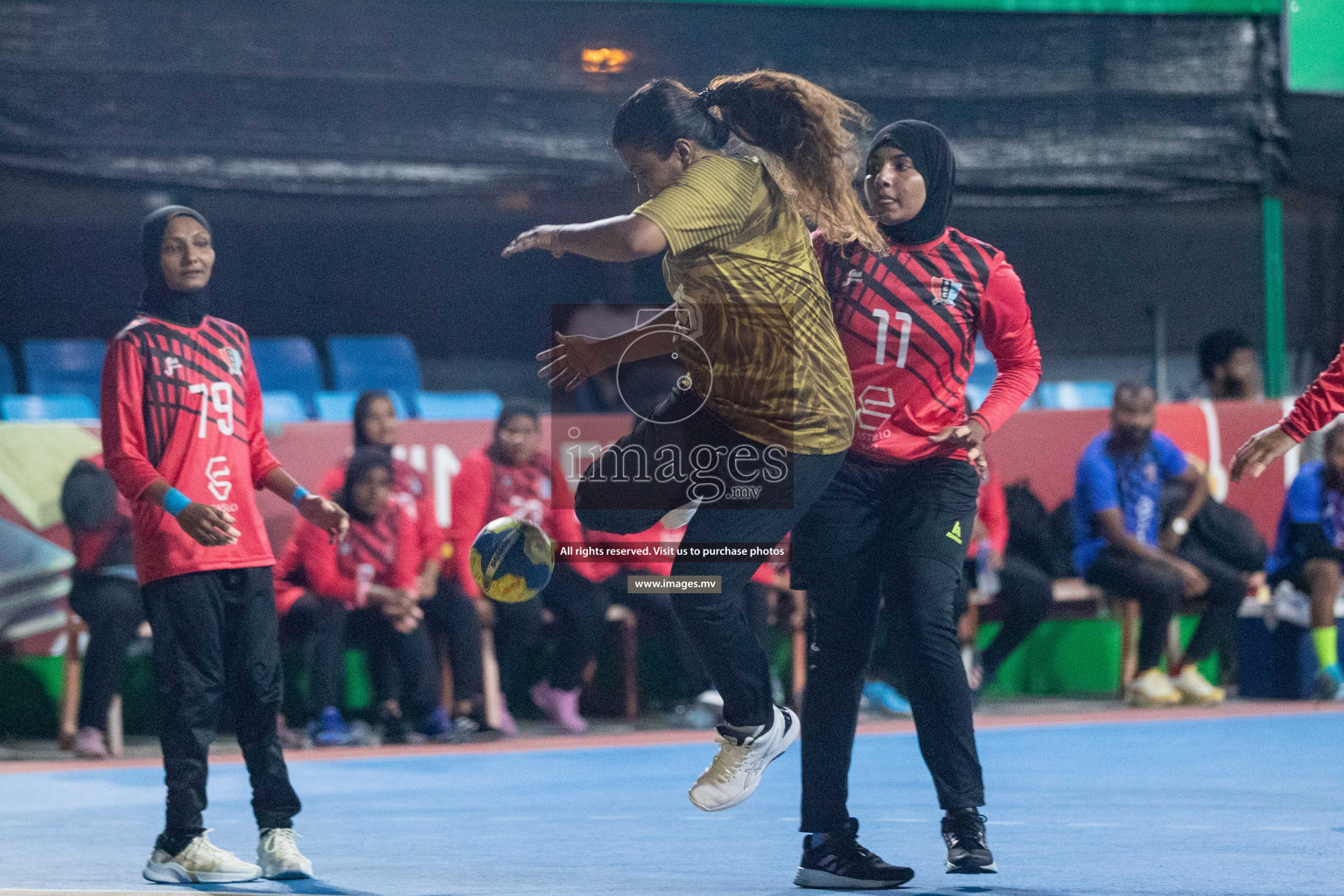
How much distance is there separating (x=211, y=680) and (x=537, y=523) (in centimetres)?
417

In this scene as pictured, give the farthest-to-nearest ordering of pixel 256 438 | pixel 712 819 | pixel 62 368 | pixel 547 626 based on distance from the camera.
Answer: pixel 62 368
pixel 547 626
pixel 712 819
pixel 256 438

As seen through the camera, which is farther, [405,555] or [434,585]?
[434,585]

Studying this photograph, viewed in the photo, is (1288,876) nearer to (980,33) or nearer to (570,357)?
(570,357)

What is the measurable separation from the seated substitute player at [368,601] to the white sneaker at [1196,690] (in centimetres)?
425

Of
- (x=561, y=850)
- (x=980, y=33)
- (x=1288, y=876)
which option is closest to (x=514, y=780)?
(x=561, y=850)

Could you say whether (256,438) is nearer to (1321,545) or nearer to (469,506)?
(469,506)

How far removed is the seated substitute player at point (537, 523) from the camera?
9.33 m

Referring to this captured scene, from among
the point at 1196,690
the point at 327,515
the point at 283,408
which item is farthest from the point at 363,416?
the point at 1196,690

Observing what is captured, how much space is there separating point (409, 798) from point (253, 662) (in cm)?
199

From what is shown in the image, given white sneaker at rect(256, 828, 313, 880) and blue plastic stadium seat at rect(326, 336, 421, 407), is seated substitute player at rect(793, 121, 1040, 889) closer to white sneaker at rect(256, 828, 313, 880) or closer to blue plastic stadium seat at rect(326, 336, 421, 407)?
white sneaker at rect(256, 828, 313, 880)

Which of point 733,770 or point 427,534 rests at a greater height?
point 427,534

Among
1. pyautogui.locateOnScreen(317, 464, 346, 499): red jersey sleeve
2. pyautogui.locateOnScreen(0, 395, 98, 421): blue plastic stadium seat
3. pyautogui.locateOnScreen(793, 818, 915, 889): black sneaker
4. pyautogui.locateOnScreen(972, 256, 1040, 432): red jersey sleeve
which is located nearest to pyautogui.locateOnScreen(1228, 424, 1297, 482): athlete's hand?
pyautogui.locateOnScreen(972, 256, 1040, 432): red jersey sleeve

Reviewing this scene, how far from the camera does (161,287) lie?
534cm

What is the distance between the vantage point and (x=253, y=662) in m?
5.21
